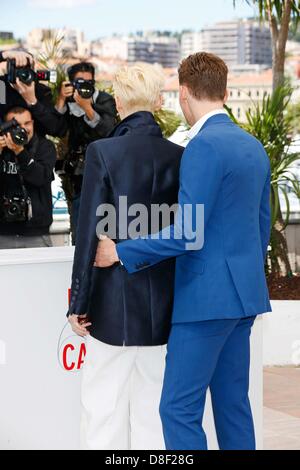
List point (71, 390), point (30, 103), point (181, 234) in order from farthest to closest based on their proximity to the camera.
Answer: point (30, 103) → point (71, 390) → point (181, 234)

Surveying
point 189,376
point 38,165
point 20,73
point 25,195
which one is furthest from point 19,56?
point 189,376

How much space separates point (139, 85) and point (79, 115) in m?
2.28

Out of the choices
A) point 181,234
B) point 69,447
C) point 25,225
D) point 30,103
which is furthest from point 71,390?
point 30,103

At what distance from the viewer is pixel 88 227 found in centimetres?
281

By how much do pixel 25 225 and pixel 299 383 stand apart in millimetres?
1921

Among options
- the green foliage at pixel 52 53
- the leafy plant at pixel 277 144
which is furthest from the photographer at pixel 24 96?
the green foliage at pixel 52 53

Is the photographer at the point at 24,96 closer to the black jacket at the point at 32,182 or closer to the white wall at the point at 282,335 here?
the black jacket at the point at 32,182

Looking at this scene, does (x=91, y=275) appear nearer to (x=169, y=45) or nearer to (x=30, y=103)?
(x=30, y=103)

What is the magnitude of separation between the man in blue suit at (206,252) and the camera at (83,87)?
2.24 m

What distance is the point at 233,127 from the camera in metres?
2.86

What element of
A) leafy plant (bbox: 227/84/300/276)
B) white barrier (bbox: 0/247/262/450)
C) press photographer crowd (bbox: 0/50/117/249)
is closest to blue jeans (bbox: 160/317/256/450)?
white barrier (bbox: 0/247/262/450)

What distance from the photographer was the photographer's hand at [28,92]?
478 cm

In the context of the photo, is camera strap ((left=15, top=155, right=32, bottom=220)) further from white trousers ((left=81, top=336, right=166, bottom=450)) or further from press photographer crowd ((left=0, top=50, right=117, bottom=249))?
white trousers ((left=81, top=336, right=166, bottom=450))

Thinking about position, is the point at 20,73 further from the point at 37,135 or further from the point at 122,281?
the point at 122,281
